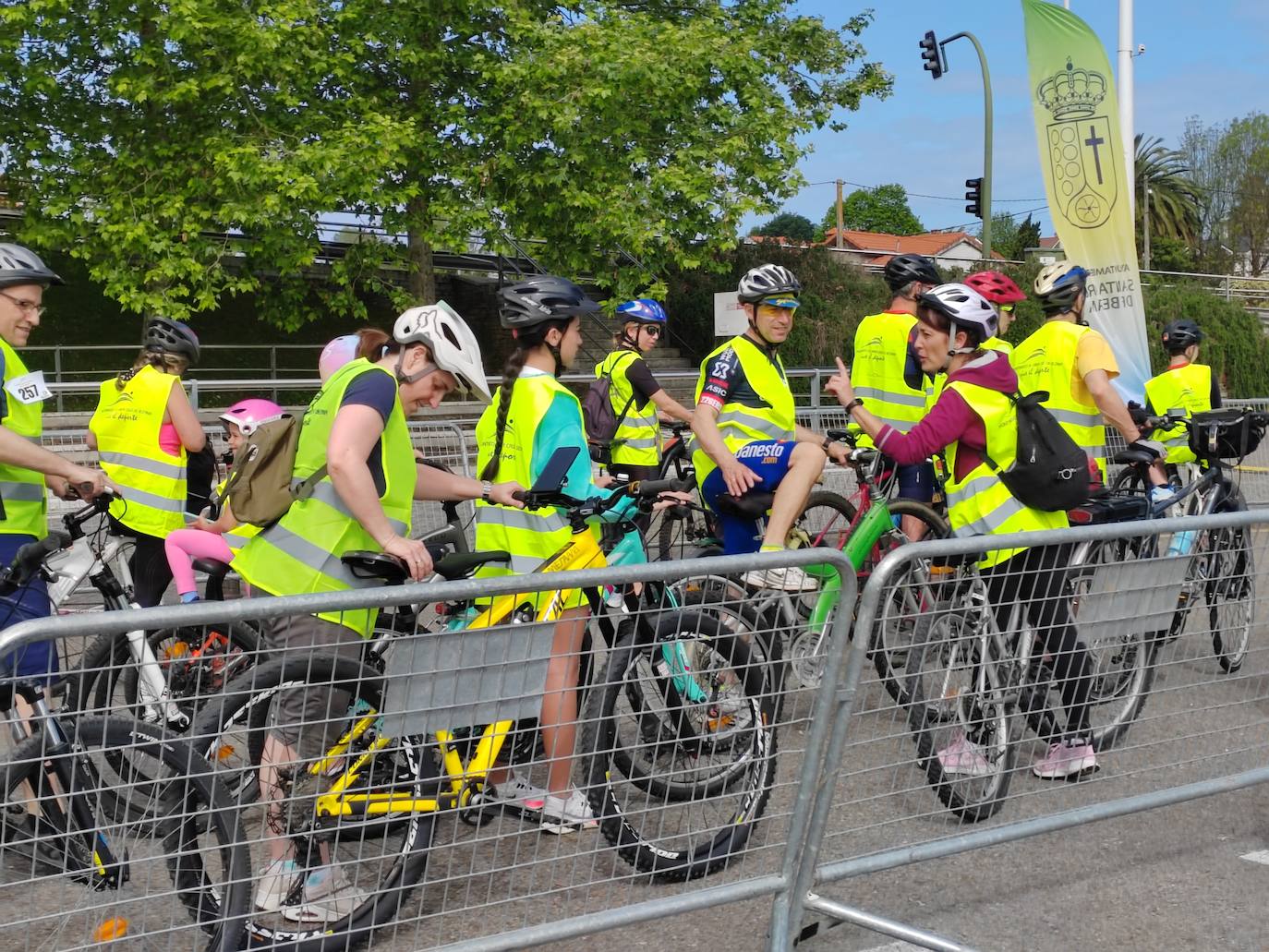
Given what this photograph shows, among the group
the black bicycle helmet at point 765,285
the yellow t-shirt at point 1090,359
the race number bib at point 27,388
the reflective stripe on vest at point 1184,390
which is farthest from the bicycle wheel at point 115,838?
the reflective stripe on vest at point 1184,390

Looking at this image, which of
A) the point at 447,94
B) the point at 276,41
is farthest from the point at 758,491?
the point at 447,94

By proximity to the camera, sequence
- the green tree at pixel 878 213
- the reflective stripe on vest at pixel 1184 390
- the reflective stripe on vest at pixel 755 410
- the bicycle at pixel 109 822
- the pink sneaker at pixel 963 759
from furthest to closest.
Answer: the green tree at pixel 878 213
the reflective stripe on vest at pixel 1184 390
the reflective stripe on vest at pixel 755 410
the pink sneaker at pixel 963 759
the bicycle at pixel 109 822

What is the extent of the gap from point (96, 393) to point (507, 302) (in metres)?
17.5

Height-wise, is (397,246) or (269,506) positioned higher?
(397,246)

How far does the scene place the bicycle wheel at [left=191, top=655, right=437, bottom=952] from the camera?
3201mm

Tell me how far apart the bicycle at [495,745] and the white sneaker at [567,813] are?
0.04 m

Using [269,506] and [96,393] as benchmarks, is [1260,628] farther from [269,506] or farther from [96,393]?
[96,393]

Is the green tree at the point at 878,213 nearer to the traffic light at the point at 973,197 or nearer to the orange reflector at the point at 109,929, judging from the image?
the traffic light at the point at 973,197

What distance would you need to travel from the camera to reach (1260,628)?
4691 millimetres

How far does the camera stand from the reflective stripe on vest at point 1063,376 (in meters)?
6.71

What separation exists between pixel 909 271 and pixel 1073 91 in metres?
6.20

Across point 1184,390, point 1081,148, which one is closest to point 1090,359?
point 1184,390

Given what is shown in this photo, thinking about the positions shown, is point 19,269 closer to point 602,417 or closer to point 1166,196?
point 602,417

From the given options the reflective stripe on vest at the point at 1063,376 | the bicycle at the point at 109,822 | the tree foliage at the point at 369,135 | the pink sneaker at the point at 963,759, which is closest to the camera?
the bicycle at the point at 109,822
